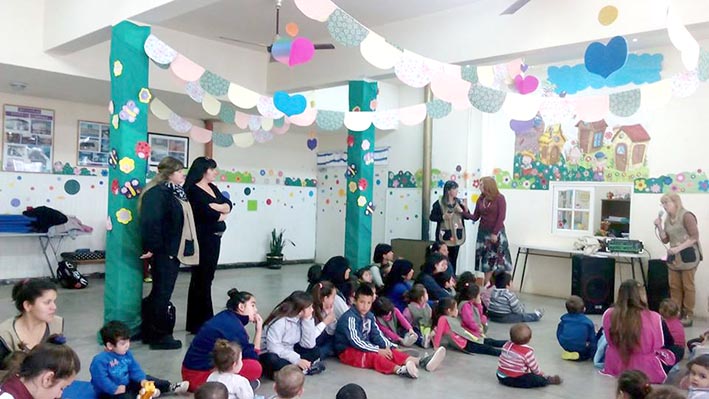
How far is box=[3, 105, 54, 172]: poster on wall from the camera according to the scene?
23.7 feet

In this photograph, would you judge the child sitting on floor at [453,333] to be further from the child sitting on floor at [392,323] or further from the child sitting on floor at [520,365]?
the child sitting on floor at [520,365]

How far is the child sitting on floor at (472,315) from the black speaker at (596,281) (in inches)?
69.4

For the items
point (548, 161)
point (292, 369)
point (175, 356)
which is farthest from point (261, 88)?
point (292, 369)

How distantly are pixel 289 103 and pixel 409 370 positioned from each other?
95.3 inches

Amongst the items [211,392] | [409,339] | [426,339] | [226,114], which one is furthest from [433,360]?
[226,114]

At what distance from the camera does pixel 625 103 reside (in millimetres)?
4102

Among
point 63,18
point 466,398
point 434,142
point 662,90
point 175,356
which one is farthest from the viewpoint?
point 434,142

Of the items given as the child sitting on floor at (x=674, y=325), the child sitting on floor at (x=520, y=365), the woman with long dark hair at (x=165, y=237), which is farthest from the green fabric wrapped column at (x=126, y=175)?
the child sitting on floor at (x=674, y=325)

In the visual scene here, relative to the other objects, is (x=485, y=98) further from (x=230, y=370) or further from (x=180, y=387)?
(x=180, y=387)

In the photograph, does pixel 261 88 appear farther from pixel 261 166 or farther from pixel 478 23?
pixel 478 23

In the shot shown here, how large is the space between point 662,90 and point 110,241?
4.39 metres

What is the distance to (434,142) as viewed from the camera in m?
8.58

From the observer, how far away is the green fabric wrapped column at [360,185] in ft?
22.2

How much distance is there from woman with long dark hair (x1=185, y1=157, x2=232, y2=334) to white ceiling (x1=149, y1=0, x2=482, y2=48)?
6.34 feet
